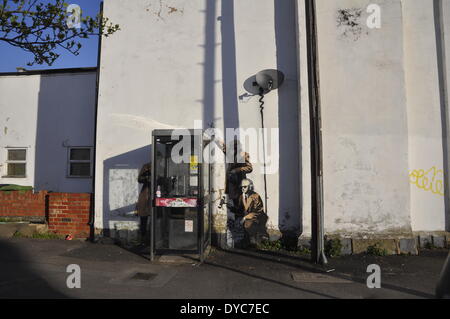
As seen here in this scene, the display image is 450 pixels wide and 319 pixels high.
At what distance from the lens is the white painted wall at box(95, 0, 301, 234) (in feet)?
25.1

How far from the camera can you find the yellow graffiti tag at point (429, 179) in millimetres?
7391

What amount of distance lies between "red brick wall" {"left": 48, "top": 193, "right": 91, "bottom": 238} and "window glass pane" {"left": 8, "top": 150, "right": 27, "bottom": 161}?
8.43ft

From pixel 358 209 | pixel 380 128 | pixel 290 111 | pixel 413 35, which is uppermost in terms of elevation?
pixel 413 35

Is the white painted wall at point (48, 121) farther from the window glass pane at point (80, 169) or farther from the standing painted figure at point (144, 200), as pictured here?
the standing painted figure at point (144, 200)

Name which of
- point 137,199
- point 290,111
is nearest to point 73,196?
point 137,199

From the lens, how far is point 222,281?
17.5ft

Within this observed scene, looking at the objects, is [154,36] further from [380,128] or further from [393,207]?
[393,207]

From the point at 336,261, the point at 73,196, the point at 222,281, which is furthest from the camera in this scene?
the point at 73,196

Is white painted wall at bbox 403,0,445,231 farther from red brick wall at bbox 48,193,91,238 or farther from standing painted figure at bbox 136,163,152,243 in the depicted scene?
red brick wall at bbox 48,193,91,238

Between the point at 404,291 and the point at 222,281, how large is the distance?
282 centimetres

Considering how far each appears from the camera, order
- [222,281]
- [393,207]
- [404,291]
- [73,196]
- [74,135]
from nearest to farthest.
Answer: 1. [404,291]
2. [222,281]
3. [393,207]
4. [73,196]
5. [74,135]

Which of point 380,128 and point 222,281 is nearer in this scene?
point 222,281

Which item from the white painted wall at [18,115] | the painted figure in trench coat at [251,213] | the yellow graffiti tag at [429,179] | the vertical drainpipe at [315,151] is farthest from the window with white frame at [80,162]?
the yellow graffiti tag at [429,179]

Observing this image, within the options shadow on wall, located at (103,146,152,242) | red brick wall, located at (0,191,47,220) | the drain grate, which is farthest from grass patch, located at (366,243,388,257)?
red brick wall, located at (0,191,47,220)
